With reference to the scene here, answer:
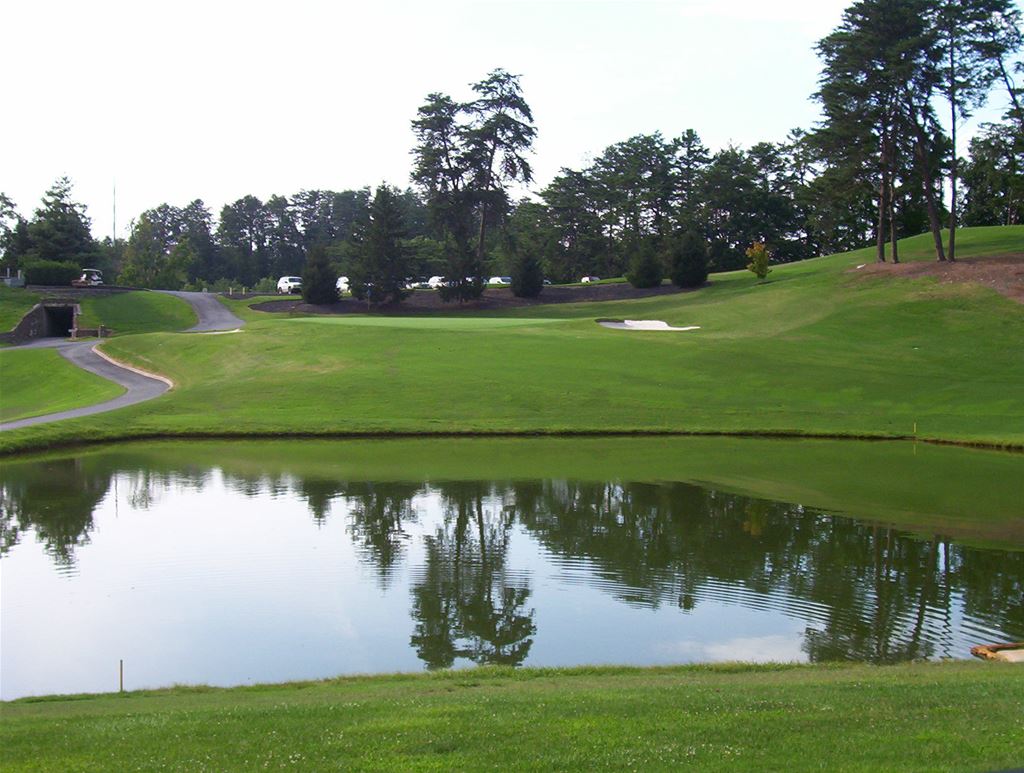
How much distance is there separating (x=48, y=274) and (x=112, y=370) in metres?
29.0

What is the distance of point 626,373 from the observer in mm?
39000

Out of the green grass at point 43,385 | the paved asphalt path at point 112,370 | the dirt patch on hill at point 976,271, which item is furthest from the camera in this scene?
the dirt patch on hill at point 976,271

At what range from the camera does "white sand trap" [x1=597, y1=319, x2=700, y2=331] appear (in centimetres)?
5028

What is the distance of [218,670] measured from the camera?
38.5ft

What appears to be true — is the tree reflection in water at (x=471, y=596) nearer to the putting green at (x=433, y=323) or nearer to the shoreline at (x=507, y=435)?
the shoreline at (x=507, y=435)

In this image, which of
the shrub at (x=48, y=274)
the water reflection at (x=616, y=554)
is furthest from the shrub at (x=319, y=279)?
the water reflection at (x=616, y=554)

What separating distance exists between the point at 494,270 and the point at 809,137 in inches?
1982

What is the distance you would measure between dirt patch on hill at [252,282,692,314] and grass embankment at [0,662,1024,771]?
54.6 m

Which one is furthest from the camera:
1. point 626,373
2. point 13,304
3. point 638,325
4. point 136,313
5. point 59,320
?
point 136,313

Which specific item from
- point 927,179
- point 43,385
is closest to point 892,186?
point 927,179

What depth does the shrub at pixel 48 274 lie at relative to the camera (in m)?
67.2

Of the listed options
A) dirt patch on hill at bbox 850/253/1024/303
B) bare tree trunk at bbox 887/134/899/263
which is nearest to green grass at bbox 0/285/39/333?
dirt patch on hill at bbox 850/253/1024/303

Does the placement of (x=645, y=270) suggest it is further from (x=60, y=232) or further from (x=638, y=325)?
(x=60, y=232)

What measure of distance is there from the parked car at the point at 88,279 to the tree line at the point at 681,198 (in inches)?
174
